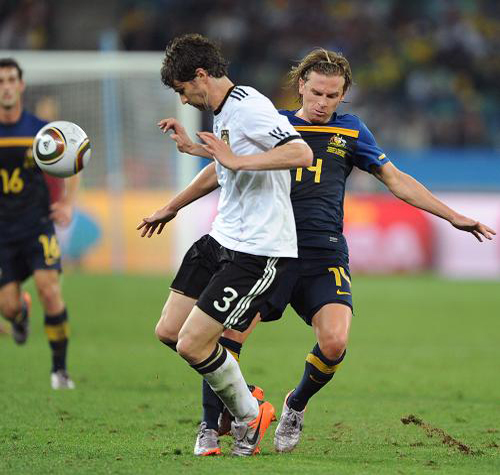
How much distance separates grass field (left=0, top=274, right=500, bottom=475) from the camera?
5.78 metres

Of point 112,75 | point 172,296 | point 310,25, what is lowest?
point 172,296

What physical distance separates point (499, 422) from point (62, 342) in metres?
3.68

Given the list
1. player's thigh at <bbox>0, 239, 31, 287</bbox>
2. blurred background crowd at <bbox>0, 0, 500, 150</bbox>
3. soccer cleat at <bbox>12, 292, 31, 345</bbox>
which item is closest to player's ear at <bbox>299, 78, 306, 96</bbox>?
player's thigh at <bbox>0, 239, 31, 287</bbox>

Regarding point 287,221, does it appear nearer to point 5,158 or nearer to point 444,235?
point 5,158

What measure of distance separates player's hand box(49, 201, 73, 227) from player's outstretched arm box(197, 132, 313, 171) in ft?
12.7

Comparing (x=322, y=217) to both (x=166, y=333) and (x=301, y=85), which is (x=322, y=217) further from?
(x=166, y=333)

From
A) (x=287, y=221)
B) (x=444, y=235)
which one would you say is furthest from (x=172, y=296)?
(x=444, y=235)

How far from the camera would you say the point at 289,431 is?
620cm

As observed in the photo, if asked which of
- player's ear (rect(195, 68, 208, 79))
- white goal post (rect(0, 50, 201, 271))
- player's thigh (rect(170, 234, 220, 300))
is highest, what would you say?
white goal post (rect(0, 50, 201, 271))

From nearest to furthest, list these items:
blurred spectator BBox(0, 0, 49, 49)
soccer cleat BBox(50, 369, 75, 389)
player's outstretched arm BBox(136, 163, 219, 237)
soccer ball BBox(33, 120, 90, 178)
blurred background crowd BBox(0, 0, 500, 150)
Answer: player's outstretched arm BBox(136, 163, 219, 237) → soccer ball BBox(33, 120, 90, 178) → soccer cleat BBox(50, 369, 75, 389) → blurred background crowd BBox(0, 0, 500, 150) → blurred spectator BBox(0, 0, 49, 49)

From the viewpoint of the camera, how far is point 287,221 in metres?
5.70

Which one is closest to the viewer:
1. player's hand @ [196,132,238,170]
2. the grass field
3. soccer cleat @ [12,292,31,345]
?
player's hand @ [196,132,238,170]

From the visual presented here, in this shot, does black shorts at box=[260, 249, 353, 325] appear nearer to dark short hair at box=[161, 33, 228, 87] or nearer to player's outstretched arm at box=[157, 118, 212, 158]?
player's outstretched arm at box=[157, 118, 212, 158]

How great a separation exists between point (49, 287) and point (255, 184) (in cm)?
382
